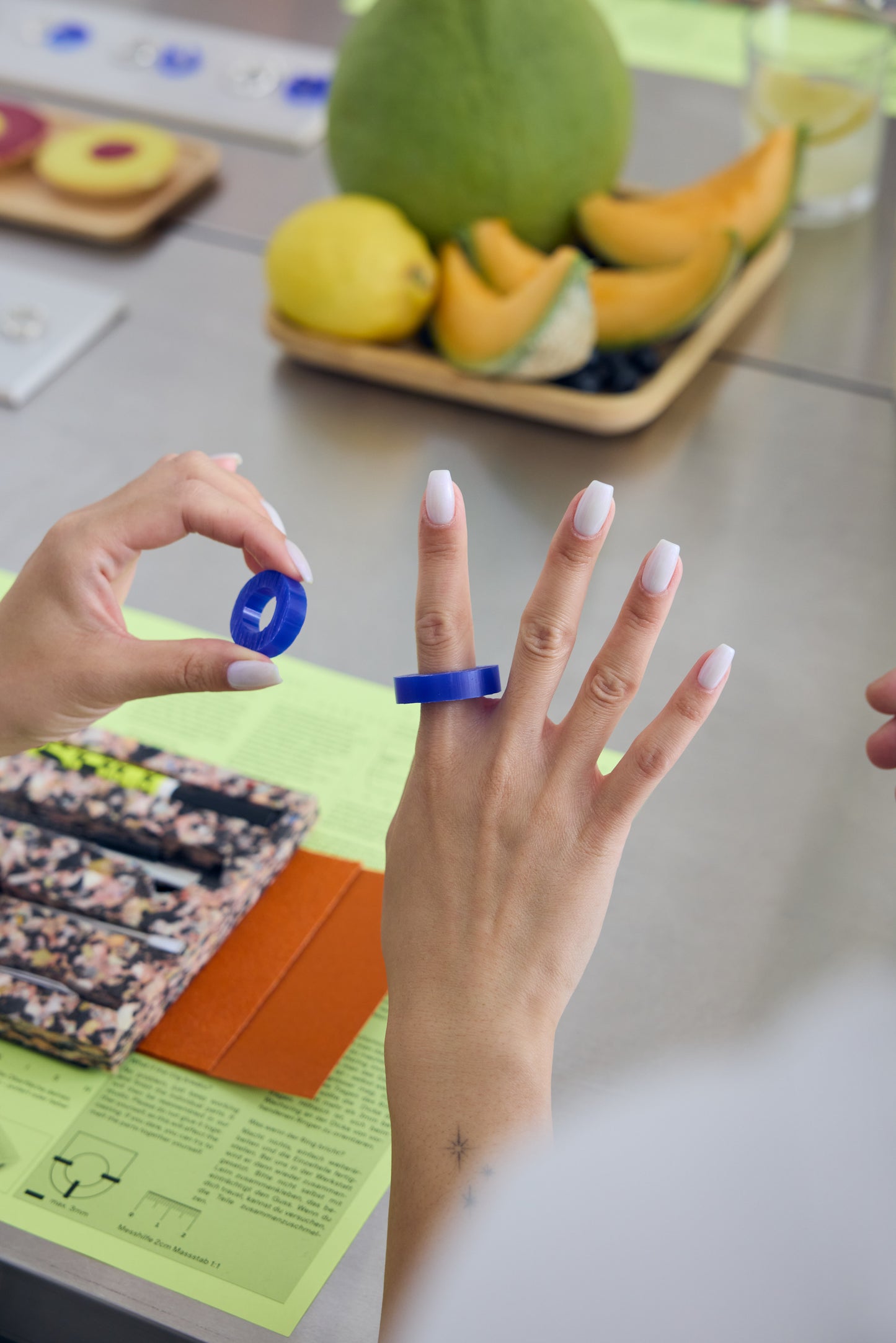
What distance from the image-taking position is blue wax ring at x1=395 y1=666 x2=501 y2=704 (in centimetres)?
68

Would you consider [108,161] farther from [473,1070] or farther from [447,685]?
[473,1070]

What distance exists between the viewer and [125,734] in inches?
37.5

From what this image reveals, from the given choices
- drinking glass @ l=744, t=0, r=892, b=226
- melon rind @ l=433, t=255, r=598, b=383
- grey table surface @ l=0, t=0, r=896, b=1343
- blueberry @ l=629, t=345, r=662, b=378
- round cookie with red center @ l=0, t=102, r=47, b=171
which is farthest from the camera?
round cookie with red center @ l=0, t=102, r=47, b=171

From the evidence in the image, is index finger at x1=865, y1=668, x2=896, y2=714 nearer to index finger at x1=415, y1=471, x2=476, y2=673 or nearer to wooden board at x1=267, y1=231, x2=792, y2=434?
index finger at x1=415, y1=471, x2=476, y2=673

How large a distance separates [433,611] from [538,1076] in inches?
9.2

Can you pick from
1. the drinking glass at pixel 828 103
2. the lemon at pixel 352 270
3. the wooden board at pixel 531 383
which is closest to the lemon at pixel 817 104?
the drinking glass at pixel 828 103

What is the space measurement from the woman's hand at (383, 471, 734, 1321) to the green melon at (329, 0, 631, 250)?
0.71 m

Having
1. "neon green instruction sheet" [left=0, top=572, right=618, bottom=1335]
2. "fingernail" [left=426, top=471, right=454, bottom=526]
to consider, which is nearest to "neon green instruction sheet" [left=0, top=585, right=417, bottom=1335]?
"neon green instruction sheet" [left=0, top=572, right=618, bottom=1335]

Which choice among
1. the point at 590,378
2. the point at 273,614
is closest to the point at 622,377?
the point at 590,378

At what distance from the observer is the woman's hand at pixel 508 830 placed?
62 cm

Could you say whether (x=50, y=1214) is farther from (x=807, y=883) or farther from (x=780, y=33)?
(x=780, y=33)

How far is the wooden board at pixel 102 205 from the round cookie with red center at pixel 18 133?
0.03 metres

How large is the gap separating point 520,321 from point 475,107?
0.22 m

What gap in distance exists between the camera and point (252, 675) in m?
0.71
